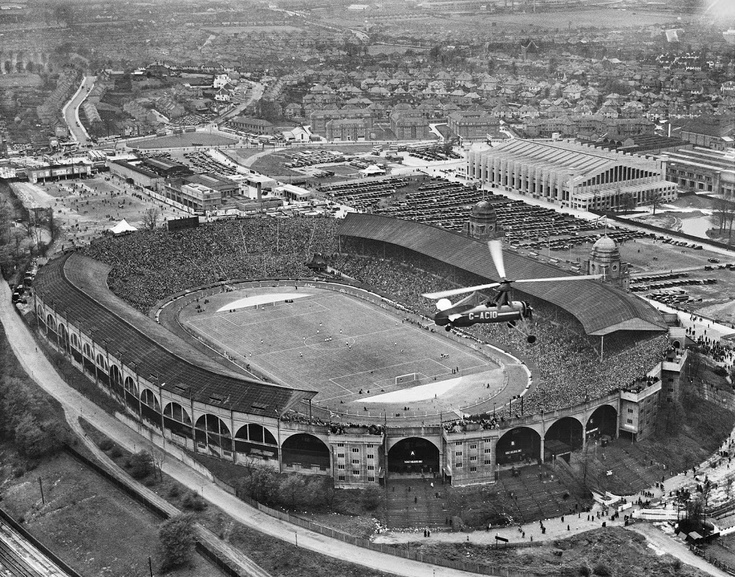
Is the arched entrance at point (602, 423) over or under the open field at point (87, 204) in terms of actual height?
over

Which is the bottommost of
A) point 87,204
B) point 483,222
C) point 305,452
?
point 87,204

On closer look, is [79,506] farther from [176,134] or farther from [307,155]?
[176,134]

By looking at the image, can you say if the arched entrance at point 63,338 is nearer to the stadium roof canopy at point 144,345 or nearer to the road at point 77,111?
the stadium roof canopy at point 144,345

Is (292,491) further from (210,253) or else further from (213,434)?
(210,253)

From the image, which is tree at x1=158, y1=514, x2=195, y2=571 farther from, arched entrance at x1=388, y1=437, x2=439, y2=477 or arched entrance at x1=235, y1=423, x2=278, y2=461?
arched entrance at x1=388, y1=437, x2=439, y2=477

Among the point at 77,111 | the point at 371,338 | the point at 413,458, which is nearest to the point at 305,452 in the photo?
the point at 413,458

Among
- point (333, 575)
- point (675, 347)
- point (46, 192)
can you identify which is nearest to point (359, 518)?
point (333, 575)

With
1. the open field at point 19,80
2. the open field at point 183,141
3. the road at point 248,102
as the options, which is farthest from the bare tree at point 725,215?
the open field at point 19,80
